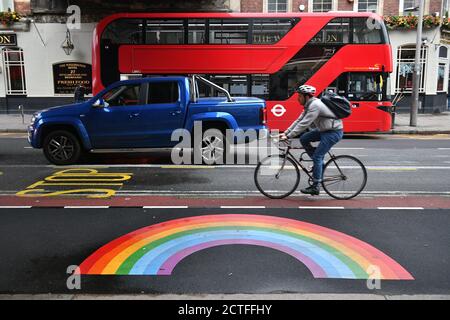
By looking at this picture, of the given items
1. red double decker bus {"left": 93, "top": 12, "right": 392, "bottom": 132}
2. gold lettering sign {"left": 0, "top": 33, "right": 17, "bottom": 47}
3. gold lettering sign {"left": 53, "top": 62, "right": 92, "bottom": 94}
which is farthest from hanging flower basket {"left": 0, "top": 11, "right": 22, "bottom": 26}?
red double decker bus {"left": 93, "top": 12, "right": 392, "bottom": 132}

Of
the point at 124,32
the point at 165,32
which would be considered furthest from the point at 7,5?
the point at 165,32

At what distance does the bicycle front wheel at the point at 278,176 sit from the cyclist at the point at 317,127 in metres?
0.34

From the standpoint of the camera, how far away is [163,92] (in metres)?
10.1

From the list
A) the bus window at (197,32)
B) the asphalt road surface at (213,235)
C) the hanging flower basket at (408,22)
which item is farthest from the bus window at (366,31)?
the hanging flower basket at (408,22)

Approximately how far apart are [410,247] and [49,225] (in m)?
4.42

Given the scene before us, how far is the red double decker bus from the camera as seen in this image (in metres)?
14.6

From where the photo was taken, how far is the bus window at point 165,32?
14.7m

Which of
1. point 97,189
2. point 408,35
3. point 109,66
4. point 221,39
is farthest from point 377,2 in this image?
point 97,189

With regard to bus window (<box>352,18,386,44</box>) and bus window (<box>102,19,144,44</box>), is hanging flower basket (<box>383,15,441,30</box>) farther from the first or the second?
bus window (<box>102,19,144,44</box>)

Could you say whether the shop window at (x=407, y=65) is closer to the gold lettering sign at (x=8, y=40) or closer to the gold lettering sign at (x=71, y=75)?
the gold lettering sign at (x=71, y=75)

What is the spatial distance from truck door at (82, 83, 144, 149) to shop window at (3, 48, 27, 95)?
14.9m

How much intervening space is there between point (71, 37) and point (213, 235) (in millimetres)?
19766

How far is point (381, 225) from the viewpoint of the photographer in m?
5.71

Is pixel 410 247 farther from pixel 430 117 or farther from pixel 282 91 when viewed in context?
pixel 430 117
